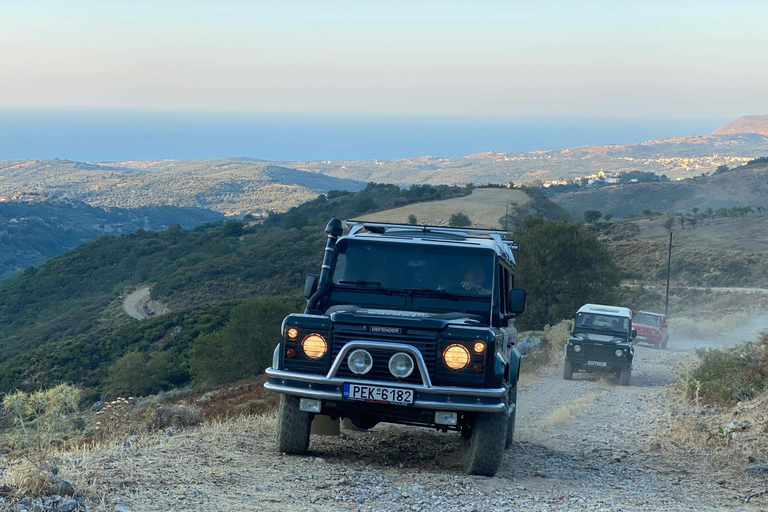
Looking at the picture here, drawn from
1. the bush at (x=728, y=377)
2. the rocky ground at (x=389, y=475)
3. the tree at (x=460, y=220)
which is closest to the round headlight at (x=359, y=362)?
the rocky ground at (x=389, y=475)

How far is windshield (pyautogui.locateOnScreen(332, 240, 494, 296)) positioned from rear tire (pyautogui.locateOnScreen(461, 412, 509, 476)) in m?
1.42

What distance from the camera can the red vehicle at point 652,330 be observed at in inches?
1214

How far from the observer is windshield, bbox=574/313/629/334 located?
20172mm

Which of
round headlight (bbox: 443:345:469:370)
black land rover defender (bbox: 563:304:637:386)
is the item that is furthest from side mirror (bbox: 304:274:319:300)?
black land rover defender (bbox: 563:304:637:386)

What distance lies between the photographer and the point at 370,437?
9375mm

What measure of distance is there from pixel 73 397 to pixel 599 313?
15.6 m

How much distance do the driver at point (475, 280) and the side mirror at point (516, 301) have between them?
1.37ft

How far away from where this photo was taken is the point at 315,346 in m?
7.31

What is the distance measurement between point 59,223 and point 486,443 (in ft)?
523

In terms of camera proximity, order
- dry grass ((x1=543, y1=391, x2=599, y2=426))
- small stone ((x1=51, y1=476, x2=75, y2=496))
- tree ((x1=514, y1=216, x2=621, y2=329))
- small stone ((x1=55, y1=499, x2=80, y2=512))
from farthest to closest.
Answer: tree ((x1=514, y1=216, x2=621, y2=329))
dry grass ((x1=543, y1=391, x2=599, y2=426))
small stone ((x1=51, y1=476, x2=75, y2=496))
small stone ((x1=55, y1=499, x2=80, y2=512))

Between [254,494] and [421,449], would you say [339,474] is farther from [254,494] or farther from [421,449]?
[421,449]

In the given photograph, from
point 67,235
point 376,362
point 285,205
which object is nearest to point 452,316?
point 376,362

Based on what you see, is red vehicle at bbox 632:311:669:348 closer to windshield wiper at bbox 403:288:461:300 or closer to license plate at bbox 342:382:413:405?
windshield wiper at bbox 403:288:461:300

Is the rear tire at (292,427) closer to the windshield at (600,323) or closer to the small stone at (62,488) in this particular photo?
the small stone at (62,488)
